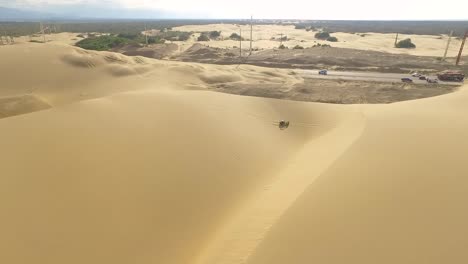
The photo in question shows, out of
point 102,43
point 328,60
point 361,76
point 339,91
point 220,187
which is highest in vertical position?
point 102,43

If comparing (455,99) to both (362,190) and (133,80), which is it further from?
(133,80)

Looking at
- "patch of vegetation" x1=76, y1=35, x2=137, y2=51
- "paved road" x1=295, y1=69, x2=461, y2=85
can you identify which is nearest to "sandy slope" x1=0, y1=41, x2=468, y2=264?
"paved road" x1=295, y1=69, x2=461, y2=85

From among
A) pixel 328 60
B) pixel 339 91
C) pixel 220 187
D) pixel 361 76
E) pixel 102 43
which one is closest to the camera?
pixel 220 187

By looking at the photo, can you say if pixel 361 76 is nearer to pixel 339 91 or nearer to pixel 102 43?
pixel 339 91

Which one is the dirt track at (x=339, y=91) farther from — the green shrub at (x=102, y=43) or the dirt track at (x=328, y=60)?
the green shrub at (x=102, y=43)

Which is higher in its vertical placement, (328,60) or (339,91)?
(339,91)

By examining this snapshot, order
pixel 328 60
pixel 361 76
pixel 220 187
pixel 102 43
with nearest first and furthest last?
pixel 220 187, pixel 361 76, pixel 328 60, pixel 102 43

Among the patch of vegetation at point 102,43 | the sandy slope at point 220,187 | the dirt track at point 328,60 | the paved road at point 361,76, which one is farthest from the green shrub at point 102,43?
the sandy slope at point 220,187

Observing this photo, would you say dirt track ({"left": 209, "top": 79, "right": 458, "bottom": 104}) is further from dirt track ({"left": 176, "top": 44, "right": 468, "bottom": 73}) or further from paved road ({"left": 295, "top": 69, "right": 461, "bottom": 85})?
dirt track ({"left": 176, "top": 44, "right": 468, "bottom": 73})

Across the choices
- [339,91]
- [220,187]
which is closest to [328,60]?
[339,91]
